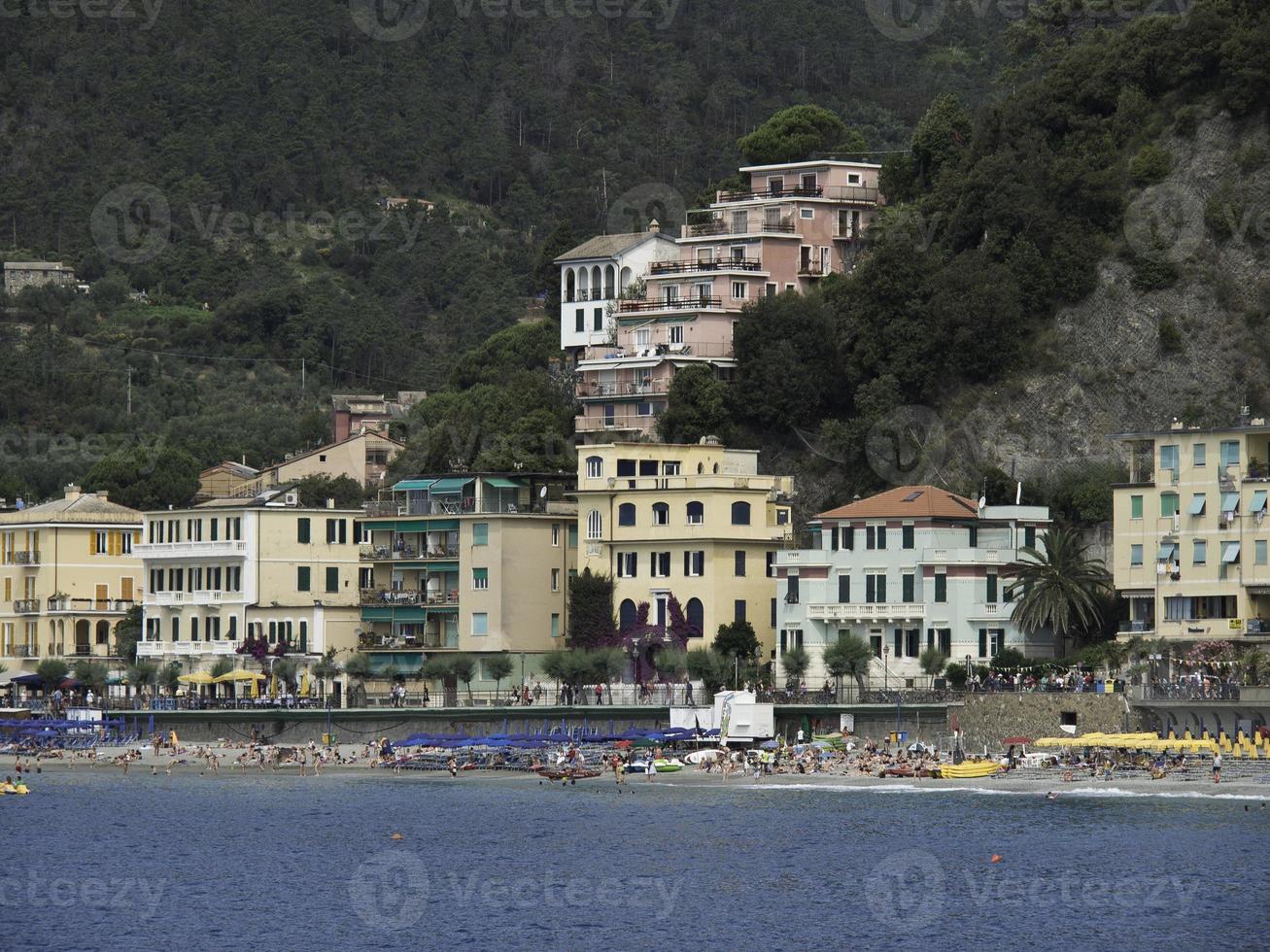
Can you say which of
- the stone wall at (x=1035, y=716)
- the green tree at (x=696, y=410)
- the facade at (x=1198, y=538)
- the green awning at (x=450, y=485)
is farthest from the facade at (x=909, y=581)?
the green awning at (x=450, y=485)

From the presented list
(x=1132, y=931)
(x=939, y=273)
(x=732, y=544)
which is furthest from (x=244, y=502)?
(x=1132, y=931)

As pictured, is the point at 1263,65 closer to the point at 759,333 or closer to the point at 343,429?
the point at 759,333

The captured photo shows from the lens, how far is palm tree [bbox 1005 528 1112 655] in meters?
102

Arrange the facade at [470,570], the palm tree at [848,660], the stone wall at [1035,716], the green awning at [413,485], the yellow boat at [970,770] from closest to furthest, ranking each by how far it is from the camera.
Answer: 1. the yellow boat at [970,770]
2. the stone wall at [1035,716]
3. the palm tree at [848,660]
4. the facade at [470,570]
5. the green awning at [413,485]

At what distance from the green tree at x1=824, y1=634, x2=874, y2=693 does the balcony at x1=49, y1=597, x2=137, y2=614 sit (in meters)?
43.4

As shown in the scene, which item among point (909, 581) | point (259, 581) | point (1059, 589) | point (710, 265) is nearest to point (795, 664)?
point (909, 581)

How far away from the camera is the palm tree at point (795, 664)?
4158 inches

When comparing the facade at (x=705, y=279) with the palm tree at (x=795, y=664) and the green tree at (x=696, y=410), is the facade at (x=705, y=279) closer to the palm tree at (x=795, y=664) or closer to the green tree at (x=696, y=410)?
the green tree at (x=696, y=410)

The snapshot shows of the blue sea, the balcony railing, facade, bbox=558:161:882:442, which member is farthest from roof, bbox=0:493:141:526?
the blue sea

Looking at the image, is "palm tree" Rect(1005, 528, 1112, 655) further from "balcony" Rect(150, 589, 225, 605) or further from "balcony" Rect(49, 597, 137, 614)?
"balcony" Rect(49, 597, 137, 614)

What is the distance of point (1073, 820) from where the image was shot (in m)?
86.2

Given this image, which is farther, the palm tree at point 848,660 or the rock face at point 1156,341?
the rock face at point 1156,341

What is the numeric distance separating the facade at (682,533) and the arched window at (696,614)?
4 cm

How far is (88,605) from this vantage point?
133 m
